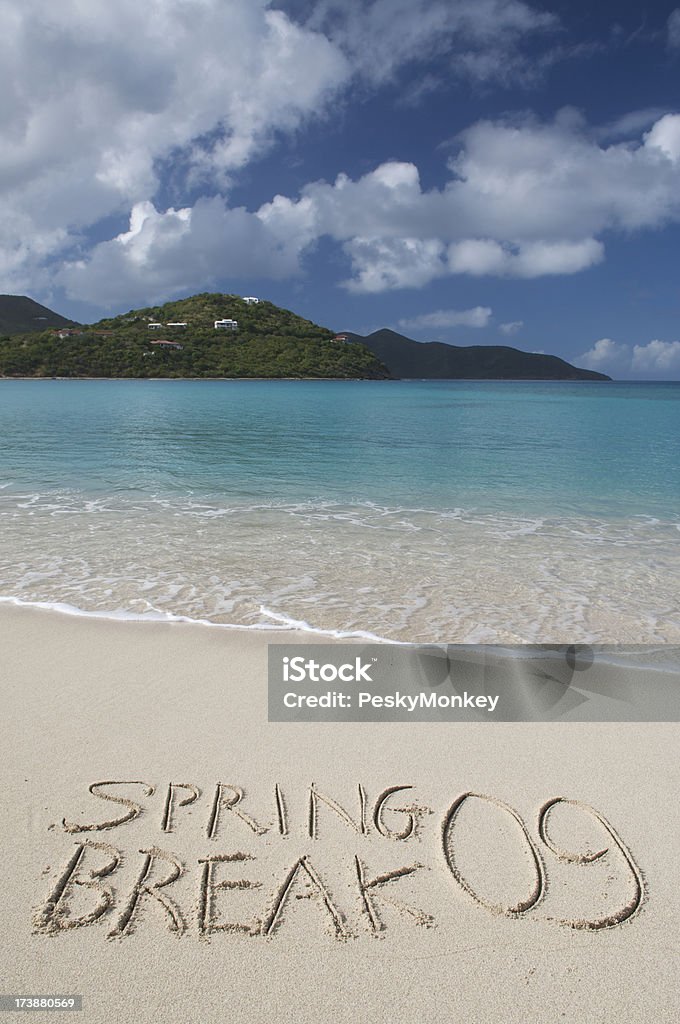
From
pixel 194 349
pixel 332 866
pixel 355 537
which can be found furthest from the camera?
pixel 194 349

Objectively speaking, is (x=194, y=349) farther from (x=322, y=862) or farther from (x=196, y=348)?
(x=322, y=862)

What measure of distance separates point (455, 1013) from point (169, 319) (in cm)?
18692

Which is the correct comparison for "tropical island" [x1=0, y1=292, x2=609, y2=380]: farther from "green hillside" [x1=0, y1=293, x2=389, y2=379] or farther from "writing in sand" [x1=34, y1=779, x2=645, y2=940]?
"writing in sand" [x1=34, y1=779, x2=645, y2=940]

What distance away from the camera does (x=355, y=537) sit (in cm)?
960

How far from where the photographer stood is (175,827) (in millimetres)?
3057

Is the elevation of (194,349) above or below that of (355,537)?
above

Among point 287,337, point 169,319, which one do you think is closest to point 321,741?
point 287,337

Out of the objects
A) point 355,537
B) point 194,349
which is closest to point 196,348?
point 194,349

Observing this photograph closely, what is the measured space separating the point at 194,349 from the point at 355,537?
131 meters

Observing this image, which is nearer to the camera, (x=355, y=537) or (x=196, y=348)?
(x=355, y=537)

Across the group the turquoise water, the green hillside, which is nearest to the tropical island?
the green hillside

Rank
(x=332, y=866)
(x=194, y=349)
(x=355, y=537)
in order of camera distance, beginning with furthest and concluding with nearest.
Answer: (x=194, y=349)
(x=355, y=537)
(x=332, y=866)

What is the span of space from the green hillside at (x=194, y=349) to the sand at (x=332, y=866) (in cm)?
12174

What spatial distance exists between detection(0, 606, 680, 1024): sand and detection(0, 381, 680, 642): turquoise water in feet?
7.00
